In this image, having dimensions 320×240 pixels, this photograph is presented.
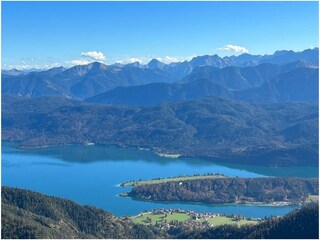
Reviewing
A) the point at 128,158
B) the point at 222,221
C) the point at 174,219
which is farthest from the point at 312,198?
the point at 128,158

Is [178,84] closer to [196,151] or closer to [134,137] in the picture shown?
[134,137]

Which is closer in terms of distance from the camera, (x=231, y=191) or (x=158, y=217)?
(x=158, y=217)

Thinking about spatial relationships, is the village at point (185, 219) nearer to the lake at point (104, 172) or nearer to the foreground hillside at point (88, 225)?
the foreground hillside at point (88, 225)

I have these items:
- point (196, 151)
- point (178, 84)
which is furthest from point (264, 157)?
point (178, 84)

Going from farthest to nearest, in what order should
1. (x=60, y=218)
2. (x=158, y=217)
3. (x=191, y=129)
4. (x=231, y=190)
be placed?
(x=191, y=129) → (x=231, y=190) → (x=158, y=217) → (x=60, y=218)

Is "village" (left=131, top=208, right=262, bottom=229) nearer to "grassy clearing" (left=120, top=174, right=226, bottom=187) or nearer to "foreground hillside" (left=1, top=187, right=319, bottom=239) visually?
"foreground hillside" (left=1, top=187, right=319, bottom=239)

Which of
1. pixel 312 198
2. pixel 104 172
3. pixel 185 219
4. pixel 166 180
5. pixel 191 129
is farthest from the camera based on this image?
pixel 191 129

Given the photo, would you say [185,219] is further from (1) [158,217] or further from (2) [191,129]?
(2) [191,129]
